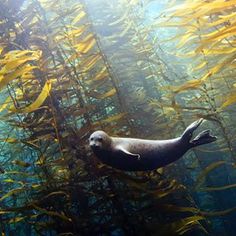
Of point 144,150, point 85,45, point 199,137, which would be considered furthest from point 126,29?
point 199,137

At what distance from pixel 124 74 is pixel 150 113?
3.77 feet

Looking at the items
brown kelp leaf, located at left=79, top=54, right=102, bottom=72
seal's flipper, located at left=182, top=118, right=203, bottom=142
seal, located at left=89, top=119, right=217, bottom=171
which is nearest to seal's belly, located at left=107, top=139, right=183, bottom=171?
seal, located at left=89, top=119, right=217, bottom=171

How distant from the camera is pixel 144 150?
2805 mm

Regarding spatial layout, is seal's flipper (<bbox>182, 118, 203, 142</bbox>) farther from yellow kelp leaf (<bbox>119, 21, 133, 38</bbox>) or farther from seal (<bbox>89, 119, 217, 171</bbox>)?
yellow kelp leaf (<bbox>119, 21, 133, 38</bbox>)

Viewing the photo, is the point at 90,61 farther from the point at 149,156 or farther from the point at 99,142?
the point at 149,156

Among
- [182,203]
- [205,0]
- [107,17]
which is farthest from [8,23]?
[107,17]

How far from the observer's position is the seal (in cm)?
271

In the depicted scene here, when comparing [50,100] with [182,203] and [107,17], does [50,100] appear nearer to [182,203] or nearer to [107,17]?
[182,203]

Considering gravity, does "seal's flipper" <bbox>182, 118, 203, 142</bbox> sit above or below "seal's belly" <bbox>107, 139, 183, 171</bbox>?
above

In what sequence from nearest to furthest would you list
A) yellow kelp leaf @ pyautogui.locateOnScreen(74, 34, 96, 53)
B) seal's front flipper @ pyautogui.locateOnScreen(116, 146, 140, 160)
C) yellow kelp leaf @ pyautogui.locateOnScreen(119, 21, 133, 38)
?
seal's front flipper @ pyautogui.locateOnScreen(116, 146, 140, 160) → yellow kelp leaf @ pyautogui.locateOnScreen(74, 34, 96, 53) → yellow kelp leaf @ pyautogui.locateOnScreen(119, 21, 133, 38)

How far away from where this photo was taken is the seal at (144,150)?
2711 millimetres

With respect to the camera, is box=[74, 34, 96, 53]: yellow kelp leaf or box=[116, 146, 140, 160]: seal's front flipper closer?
box=[116, 146, 140, 160]: seal's front flipper

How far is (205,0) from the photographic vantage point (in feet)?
11.1

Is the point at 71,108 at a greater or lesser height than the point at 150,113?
greater
